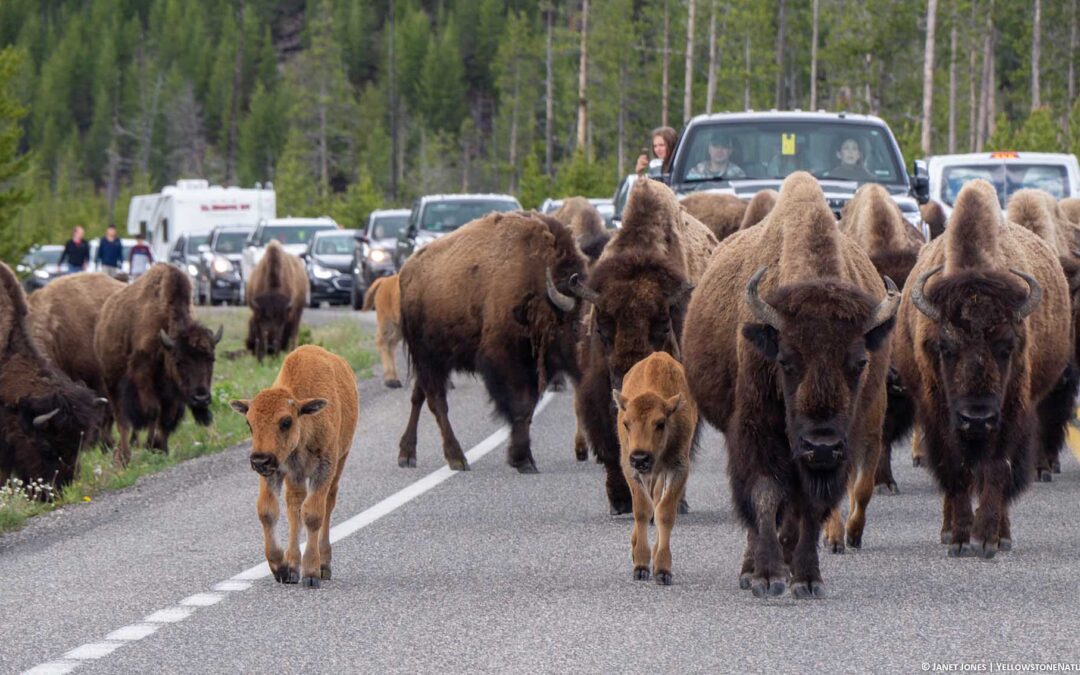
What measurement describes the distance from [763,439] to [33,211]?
117m

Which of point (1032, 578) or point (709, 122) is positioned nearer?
point (1032, 578)

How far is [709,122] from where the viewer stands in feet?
56.5

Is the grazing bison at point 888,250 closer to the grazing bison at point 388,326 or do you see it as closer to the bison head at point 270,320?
the grazing bison at point 388,326

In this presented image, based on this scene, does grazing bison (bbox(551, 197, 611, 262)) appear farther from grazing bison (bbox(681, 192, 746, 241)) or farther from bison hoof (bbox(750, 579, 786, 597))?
bison hoof (bbox(750, 579, 786, 597))

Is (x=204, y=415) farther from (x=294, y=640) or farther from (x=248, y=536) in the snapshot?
(x=294, y=640)

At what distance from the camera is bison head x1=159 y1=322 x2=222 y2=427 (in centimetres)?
1501

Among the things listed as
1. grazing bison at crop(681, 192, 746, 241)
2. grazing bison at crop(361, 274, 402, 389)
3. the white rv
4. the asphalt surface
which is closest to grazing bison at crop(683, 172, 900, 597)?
the asphalt surface

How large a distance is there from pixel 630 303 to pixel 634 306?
0.09 ft

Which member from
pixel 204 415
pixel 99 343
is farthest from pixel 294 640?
pixel 99 343

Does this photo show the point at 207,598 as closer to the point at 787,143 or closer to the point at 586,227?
the point at 586,227

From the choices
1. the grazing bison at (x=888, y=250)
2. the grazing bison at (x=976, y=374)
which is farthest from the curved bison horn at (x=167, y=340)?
the grazing bison at (x=976, y=374)

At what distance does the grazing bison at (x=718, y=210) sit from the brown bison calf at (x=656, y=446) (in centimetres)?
588

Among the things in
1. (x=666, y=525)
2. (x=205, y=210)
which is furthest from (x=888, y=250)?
(x=205, y=210)

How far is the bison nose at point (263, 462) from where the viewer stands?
7.91 meters
